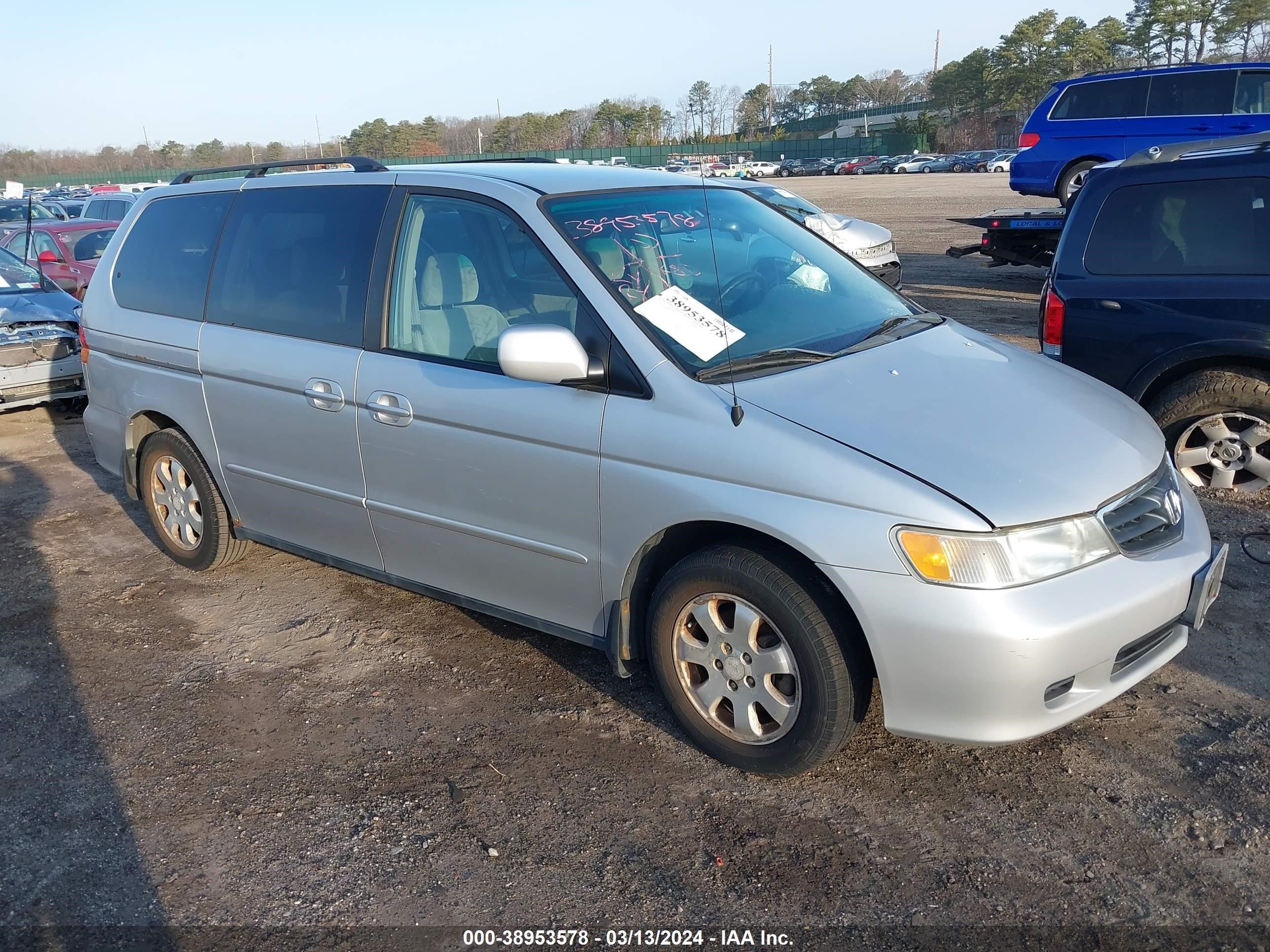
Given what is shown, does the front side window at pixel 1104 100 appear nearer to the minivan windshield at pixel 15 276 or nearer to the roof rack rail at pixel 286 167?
the roof rack rail at pixel 286 167

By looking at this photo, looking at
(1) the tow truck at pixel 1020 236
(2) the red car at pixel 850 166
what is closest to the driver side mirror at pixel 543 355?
(1) the tow truck at pixel 1020 236

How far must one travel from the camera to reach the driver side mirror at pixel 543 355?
3.22 m

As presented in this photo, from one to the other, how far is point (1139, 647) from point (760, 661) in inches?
44.3

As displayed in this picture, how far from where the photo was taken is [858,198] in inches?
1364

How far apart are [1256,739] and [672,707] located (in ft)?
6.32

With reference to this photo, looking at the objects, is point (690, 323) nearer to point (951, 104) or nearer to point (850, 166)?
point (850, 166)

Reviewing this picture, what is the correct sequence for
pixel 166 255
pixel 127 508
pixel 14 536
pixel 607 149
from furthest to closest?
pixel 607 149
pixel 127 508
pixel 14 536
pixel 166 255

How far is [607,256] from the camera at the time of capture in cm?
359

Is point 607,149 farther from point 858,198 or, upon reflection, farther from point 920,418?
point 920,418

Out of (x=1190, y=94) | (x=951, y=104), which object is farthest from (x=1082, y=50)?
(x=1190, y=94)

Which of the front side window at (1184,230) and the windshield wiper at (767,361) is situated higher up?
the front side window at (1184,230)

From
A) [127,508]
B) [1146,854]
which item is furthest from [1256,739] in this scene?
[127,508]

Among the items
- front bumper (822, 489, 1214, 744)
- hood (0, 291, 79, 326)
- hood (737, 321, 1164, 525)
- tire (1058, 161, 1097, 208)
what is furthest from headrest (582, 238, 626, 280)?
tire (1058, 161, 1097, 208)

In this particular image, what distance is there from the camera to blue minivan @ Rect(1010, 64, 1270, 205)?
1404 cm
